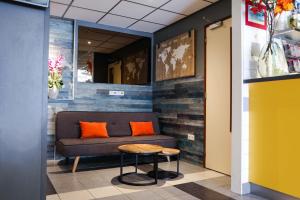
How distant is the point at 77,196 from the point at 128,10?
2.99 m

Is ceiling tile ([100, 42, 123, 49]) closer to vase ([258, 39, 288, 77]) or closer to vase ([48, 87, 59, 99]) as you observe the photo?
vase ([48, 87, 59, 99])

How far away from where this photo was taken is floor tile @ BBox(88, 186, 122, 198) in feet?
9.00

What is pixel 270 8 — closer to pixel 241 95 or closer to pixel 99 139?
pixel 241 95

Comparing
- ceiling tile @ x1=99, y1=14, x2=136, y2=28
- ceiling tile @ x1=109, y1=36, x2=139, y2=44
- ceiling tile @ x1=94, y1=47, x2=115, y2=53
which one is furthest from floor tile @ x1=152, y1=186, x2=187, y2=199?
ceiling tile @ x1=94, y1=47, x2=115, y2=53

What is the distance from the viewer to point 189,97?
4.47 m

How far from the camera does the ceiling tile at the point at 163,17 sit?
4.33 meters

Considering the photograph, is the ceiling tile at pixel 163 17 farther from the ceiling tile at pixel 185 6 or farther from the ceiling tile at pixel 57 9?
the ceiling tile at pixel 57 9

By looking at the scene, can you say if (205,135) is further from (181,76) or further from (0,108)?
(0,108)

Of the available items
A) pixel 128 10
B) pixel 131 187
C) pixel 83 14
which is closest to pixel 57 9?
pixel 83 14

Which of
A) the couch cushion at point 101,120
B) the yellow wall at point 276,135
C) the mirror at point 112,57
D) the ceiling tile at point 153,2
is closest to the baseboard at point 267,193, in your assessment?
the yellow wall at point 276,135

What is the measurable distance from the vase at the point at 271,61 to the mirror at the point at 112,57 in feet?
9.59

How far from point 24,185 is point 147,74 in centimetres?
449

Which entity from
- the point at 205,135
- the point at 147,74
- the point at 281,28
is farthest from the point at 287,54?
the point at 147,74

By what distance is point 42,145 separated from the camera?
117 cm
